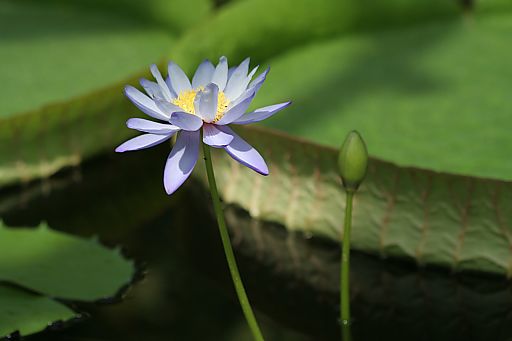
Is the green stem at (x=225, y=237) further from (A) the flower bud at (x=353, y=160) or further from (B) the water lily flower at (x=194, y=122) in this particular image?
(A) the flower bud at (x=353, y=160)

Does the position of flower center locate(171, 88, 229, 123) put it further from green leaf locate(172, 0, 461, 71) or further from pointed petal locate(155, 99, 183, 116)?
green leaf locate(172, 0, 461, 71)

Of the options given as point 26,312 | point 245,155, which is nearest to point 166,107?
point 245,155

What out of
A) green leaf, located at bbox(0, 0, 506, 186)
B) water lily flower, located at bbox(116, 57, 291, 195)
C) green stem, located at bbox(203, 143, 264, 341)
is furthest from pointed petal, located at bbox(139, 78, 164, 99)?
green leaf, located at bbox(0, 0, 506, 186)

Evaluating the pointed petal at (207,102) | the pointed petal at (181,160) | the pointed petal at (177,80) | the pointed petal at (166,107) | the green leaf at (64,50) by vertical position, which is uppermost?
the green leaf at (64,50)

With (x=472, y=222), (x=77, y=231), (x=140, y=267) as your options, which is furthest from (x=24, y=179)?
(x=472, y=222)

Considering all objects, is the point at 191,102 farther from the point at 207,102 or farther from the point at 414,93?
the point at 414,93

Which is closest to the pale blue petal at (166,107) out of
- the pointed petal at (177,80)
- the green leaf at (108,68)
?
the pointed petal at (177,80)
